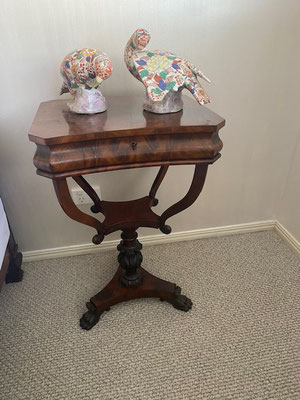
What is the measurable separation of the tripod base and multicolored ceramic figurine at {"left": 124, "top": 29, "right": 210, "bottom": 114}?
69 cm

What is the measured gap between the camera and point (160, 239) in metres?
1.46

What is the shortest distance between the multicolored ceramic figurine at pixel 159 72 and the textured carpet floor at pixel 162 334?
80cm

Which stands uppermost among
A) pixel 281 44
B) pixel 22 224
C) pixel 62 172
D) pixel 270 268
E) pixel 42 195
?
pixel 281 44

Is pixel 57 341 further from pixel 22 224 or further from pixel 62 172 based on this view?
pixel 62 172

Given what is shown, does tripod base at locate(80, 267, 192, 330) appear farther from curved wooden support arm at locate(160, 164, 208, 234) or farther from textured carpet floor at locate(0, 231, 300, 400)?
curved wooden support arm at locate(160, 164, 208, 234)

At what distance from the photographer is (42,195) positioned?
1.23 meters

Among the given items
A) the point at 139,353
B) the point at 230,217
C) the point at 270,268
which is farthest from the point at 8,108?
the point at 270,268

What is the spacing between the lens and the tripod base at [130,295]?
107 centimetres

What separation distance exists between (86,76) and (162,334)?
89cm

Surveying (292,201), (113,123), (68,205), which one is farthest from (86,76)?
(292,201)

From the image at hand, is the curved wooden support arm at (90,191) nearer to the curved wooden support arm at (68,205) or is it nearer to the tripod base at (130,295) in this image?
the curved wooden support arm at (68,205)

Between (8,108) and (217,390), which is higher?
(8,108)

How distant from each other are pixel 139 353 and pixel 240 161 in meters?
0.91

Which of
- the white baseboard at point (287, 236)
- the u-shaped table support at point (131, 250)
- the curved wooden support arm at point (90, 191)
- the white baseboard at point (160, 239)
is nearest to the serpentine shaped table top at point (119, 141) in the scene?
the u-shaped table support at point (131, 250)
